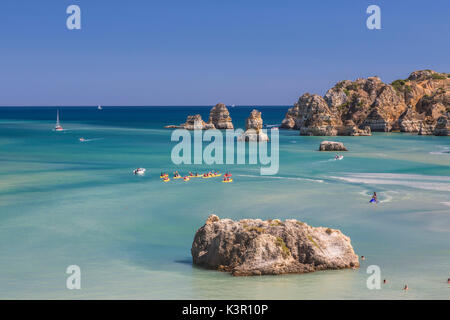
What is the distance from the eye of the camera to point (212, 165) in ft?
244

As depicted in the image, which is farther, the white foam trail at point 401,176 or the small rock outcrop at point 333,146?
the small rock outcrop at point 333,146

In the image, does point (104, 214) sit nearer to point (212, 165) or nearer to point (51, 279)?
point (51, 279)

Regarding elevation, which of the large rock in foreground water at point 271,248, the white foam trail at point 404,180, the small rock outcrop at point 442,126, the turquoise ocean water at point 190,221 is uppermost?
the small rock outcrop at point 442,126

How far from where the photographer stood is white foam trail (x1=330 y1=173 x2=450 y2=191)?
176 feet

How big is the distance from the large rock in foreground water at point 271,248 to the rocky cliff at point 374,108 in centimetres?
11230

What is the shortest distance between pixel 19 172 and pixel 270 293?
2010 inches

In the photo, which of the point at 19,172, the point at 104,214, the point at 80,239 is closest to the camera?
the point at 80,239

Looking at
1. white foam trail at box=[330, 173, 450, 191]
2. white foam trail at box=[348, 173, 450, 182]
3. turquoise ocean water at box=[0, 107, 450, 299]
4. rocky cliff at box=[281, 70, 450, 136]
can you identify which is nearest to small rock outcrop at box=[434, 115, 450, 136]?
rocky cliff at box=[281, 70, 450, 136]

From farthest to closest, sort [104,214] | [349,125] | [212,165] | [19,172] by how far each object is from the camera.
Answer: [349,125]
[212,165]
[19,172]
[104,214]

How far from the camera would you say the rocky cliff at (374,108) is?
138m

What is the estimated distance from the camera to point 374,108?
15100cm

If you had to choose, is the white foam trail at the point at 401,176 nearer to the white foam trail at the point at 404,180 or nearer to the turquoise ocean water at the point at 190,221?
the white foam trail at the point at 404,180

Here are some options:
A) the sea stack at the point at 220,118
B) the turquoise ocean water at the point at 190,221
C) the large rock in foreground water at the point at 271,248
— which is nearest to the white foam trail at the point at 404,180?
the turquoise ocean water at the point at 190,221

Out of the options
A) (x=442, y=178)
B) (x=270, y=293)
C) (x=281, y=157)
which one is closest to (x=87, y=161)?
(x=281, y=157)
